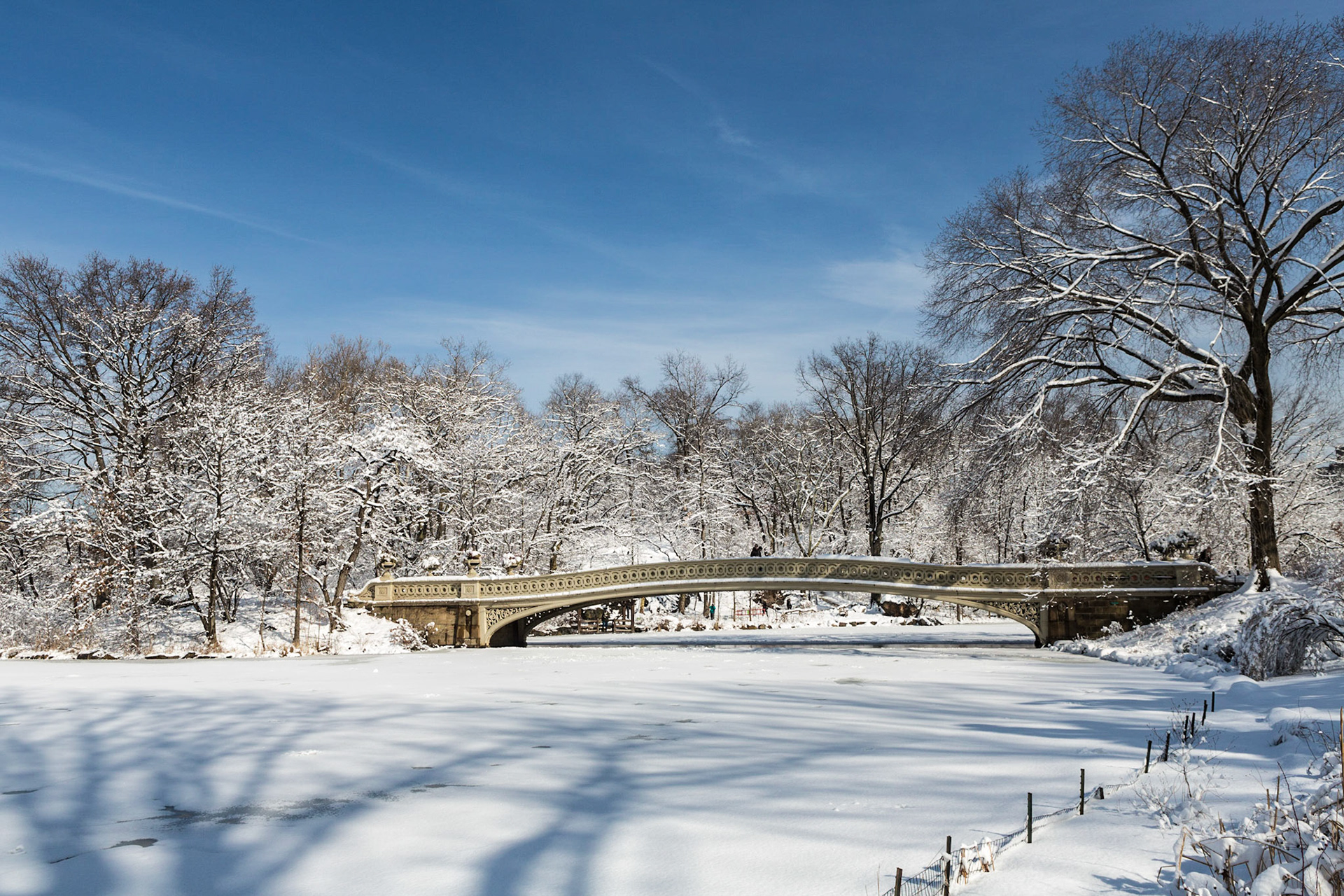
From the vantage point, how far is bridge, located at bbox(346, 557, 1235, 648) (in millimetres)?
20828

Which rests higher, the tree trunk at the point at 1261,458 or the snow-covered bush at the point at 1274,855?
the tree trunk at the point at 1261,458

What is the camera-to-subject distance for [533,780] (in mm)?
6336

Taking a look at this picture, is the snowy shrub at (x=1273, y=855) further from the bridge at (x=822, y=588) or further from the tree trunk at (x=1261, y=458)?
the bridge at (x=822, y=588)

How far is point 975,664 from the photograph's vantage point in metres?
16.5

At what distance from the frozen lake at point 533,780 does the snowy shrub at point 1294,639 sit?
1061 mm

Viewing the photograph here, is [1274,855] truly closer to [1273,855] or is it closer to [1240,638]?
[1273,855]

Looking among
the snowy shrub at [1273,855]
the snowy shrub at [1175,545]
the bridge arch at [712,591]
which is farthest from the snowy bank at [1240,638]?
the snowy shrub at [1273,855]

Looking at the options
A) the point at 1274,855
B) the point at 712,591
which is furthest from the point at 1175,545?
the point at 1274,855

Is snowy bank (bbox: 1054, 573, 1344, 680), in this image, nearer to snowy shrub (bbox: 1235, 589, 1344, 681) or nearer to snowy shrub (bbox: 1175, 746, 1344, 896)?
snowy shrub (bbox: 1235, 589, 1344, 681)

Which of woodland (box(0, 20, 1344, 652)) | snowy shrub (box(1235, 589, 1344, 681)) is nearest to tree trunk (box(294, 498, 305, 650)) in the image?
woodland (box(0, 20, 1344, 652))

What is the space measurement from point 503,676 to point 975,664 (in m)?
8.85

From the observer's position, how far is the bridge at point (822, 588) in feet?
68.3

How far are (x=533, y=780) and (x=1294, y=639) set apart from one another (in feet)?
33.2

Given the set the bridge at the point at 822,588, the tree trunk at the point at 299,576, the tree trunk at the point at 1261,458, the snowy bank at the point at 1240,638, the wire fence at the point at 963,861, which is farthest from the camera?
the tree trunk at the point at 299,576
